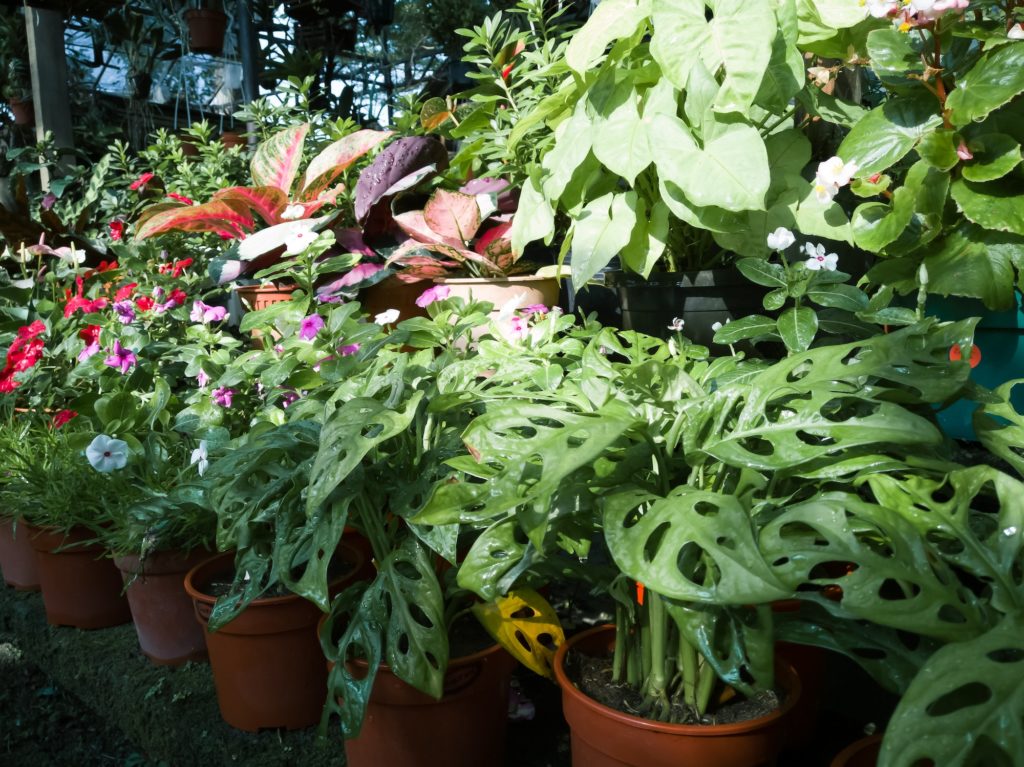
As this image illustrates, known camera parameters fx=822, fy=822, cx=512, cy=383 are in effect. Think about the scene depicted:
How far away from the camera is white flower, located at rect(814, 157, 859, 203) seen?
1254mm

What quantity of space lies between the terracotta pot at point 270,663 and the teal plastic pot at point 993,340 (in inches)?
45.3

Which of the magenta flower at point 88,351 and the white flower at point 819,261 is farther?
the magenta flower at point 88,351

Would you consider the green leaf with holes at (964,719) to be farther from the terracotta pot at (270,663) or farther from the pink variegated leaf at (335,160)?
the pink variegated leaf at (335,160)

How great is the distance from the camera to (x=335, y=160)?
2.35 m

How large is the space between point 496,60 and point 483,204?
0.41 metres

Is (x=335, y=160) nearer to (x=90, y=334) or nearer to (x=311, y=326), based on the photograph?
(x=90, y=334)

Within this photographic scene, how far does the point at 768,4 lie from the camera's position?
4.25 ft

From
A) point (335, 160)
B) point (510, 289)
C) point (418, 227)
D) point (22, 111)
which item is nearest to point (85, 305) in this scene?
point (335, 160)

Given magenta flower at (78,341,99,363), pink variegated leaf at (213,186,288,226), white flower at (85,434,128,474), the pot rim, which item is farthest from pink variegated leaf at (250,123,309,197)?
the pot rim

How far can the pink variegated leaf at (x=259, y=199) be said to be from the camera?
2.29m

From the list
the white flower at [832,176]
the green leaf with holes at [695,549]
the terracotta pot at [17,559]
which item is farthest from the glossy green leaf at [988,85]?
the terracotta pot at [17,559]

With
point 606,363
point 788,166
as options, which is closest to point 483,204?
point 788,166

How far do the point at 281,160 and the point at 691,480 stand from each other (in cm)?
195

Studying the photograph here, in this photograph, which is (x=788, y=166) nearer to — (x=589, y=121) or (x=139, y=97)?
(x=589, y=121)
